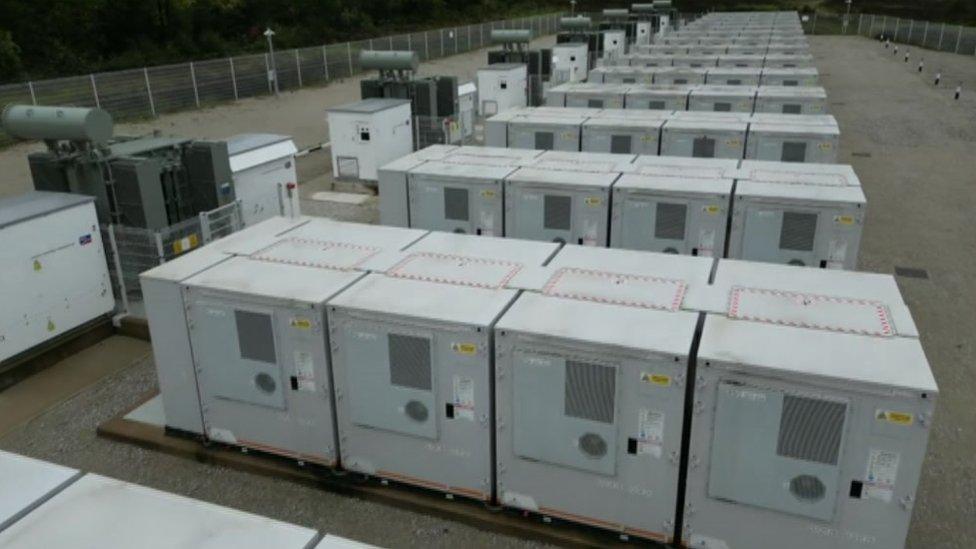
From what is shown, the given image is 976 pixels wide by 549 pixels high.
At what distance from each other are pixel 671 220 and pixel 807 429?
14.4 feet

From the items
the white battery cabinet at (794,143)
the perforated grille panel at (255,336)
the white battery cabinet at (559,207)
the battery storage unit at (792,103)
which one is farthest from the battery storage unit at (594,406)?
the battery storage unit at (792,103)

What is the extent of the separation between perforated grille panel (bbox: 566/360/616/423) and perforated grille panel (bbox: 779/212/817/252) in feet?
14.4

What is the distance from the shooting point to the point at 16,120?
8.95m

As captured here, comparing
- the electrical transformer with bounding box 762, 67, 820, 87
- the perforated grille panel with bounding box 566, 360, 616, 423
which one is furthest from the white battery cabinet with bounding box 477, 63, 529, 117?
the perforated grille panel with bounding box 566, 360, 616, 423

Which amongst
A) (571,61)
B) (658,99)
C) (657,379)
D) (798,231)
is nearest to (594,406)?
(657,379)

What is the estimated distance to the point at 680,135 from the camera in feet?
39.7

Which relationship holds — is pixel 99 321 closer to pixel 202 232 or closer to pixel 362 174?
pixel 202 232

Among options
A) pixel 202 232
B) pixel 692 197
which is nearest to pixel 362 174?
pixel 202 232

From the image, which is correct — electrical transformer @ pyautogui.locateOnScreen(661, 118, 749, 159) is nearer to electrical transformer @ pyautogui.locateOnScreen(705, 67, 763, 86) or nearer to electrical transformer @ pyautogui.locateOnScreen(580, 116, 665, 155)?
electrical transformer @ pyautogui.locateOnScreen(580, 116, 665, 155)

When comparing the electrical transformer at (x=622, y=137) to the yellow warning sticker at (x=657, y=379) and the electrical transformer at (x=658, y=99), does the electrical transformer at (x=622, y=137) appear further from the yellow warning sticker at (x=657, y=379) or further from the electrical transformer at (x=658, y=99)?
the yellow warning sticker at (x=657, y=379)

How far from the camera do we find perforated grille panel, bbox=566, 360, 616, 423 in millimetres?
4973

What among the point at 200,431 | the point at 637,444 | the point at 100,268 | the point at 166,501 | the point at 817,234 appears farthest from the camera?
the point at 100,268

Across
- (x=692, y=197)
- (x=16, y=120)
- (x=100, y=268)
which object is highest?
(x=16, y=120)

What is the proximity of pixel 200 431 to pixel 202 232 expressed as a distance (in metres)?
3.39
